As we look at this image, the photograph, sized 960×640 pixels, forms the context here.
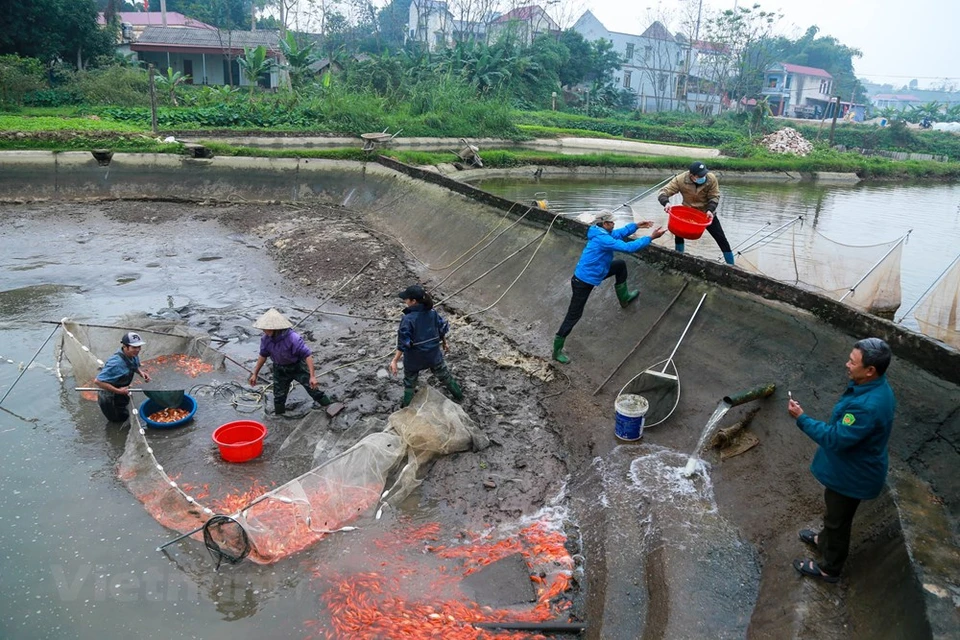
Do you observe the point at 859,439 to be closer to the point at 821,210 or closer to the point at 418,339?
the point at 418,339

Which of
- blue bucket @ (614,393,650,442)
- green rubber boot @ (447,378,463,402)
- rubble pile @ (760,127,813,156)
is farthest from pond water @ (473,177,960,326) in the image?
rubble pile @ (760,127,813,156)

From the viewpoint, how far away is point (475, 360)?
30.9ft

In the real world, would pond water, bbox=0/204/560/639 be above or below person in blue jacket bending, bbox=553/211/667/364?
below

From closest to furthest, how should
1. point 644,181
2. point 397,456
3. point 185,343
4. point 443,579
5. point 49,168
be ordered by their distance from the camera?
point 443,579 → point 397,456 → point 185,343 → point 49,168 → point 644,181

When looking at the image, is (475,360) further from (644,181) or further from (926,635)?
(644,181)

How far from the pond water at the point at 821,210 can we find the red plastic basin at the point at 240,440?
7180 millimetres

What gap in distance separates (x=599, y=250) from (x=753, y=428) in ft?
9.11

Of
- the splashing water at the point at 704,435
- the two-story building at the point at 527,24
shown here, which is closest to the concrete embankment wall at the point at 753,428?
the splashing water at the point at 704,435

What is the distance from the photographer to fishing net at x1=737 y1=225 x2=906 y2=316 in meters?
8.54

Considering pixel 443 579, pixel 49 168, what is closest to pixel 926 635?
pixel 443 579

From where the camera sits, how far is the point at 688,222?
8.59 meters

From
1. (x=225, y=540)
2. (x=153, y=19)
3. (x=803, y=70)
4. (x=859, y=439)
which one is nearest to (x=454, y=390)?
(x=225, y=540)

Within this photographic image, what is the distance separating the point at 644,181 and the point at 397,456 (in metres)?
25.0

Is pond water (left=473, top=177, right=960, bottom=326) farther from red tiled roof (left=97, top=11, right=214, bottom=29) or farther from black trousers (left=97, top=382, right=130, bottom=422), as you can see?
red tiled roof (left=97, top=11, right=214, bottom=29)
